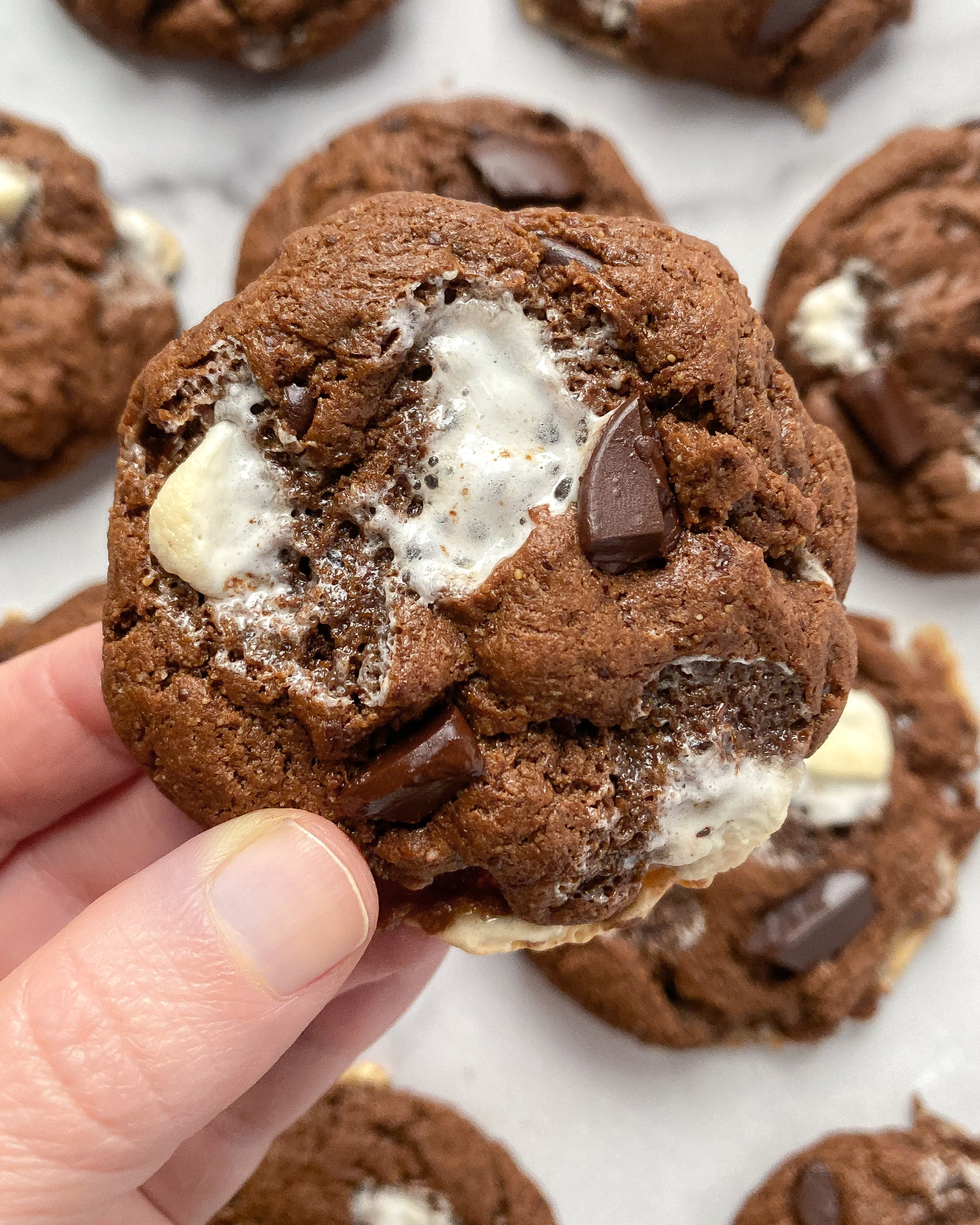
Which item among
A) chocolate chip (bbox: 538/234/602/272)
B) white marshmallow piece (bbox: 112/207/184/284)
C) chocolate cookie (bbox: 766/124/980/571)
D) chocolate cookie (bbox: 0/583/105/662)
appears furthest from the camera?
white marshmallow piece (bbox: 112/207/184/284)

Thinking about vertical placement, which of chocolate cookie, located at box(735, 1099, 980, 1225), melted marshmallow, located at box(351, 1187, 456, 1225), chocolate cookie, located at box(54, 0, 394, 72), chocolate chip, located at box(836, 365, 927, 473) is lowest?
chocolate cookie, located at box(735, 1099, 980, 1225)

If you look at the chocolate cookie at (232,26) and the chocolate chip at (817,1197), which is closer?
the chocolate chip at (817,1197)

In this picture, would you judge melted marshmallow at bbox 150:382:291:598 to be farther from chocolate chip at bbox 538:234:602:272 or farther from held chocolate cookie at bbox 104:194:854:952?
chocolate chip at bbox 538:234:602:272

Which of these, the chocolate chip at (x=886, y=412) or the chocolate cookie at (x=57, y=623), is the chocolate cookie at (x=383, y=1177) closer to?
the chocolate cookie at (x=57, y=623)

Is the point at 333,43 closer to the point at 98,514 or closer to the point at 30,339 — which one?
the point at 30,339

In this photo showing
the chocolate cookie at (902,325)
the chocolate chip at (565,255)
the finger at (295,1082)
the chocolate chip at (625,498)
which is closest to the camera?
the chocolate chip at (625,498)

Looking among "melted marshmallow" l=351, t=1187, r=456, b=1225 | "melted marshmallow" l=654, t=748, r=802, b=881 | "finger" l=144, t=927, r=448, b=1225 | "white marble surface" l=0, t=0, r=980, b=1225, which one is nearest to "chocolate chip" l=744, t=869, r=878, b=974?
"white marble surface" l=0, t=0, r=980, b=1225

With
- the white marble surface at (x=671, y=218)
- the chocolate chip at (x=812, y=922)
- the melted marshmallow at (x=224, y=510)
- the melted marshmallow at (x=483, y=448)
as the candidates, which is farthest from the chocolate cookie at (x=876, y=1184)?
the melted marshmallow at (x=224, y=510)
